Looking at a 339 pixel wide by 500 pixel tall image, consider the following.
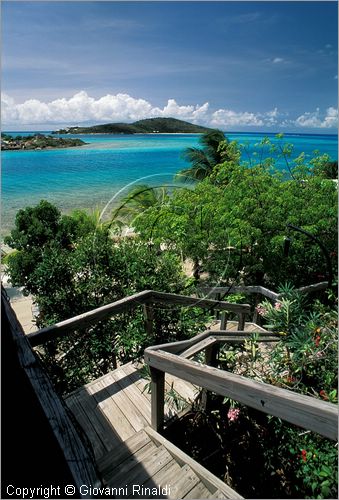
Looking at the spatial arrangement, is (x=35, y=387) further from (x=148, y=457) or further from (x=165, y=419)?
(x=165, y=419)

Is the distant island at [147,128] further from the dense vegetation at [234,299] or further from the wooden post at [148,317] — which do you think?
the wooden post at [148,317]

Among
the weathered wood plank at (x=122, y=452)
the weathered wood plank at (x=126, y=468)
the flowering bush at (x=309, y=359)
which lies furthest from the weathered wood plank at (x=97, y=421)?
the flowering bush at (x=309, y=359)

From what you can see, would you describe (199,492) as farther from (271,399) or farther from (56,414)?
(56,414)

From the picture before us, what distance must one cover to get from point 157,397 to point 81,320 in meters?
1.05

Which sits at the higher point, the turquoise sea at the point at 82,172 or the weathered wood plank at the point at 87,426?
the turquoise sea at the point at 82,172

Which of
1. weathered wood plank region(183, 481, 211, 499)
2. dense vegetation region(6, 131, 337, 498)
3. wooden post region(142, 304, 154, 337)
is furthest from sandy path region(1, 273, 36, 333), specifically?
weathered wood plank region(183, 481, 211, 499)

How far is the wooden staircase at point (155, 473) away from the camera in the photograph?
2156mm

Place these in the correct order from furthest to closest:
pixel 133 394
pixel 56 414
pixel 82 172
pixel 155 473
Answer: pixel 82 172 → pixel 133 394 → pixel 155 473 → pixel 56 414

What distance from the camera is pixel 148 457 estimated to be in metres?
2.47

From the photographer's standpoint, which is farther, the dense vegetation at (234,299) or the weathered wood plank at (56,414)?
the dense vegetation at (234,299)

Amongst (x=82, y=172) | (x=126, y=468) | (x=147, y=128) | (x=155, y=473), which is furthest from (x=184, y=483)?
(x=147, y=128)

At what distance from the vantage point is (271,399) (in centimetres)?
134

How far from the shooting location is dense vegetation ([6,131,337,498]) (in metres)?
2.55

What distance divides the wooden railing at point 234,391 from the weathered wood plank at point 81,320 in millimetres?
971
